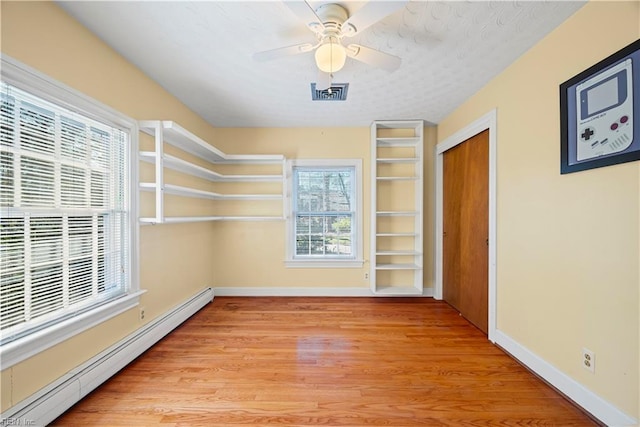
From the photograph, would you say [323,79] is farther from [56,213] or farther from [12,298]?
[12,298]

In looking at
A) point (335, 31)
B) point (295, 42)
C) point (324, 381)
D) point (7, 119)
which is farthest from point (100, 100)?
point (324, 381)

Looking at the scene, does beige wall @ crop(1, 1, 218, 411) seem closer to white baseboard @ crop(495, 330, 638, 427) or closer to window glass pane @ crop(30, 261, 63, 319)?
window glass pane @ crop(30, 261, 63, 319)

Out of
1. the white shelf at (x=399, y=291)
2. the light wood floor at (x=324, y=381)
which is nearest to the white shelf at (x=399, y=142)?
the white shelf at (x=399, y=291)

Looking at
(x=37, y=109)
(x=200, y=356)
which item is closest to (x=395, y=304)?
(x=200, y=356)

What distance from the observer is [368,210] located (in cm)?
367

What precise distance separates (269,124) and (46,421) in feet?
10.9

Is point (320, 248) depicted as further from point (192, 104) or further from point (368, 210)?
point (192, 104)

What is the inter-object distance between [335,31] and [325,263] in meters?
2.82

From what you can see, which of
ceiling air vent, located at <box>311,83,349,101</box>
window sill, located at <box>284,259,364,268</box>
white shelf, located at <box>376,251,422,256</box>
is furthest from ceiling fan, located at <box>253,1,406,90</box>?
A: window sill, located at <box>284,259,364,268</box>

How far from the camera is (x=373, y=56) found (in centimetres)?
162

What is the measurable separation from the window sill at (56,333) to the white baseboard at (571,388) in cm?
318

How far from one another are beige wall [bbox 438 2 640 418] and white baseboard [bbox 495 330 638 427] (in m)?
0.04

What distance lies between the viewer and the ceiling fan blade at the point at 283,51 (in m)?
1.55

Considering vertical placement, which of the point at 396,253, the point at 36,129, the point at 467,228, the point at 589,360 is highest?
the point at 36,129
